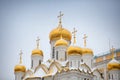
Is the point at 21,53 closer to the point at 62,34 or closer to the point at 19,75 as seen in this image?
the point at 19,75

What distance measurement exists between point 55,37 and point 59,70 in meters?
4.31

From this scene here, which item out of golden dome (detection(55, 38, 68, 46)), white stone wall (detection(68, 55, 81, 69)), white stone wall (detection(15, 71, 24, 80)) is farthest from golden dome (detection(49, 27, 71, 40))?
white stone wall (detection(15, 71, 24, 80))

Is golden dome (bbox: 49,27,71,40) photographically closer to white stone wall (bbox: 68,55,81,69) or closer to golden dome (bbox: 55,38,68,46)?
golden dome (bbox: 55,38,68,46)

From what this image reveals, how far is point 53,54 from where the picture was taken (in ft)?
Answer: 89.2

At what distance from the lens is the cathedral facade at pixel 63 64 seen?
2305cm

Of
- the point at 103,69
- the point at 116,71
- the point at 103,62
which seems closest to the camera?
the point at 116,71

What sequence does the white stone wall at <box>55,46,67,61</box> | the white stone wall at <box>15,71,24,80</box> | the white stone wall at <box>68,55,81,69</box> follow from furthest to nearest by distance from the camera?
the white stone wall at <box>15,71,24,80</box> → the white stone wall at <box>55,46,67,61</box> → the white stone wall at <box>68,55,81,69</box>

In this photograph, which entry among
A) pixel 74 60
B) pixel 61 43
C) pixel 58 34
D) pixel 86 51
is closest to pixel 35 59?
pixel 58 34

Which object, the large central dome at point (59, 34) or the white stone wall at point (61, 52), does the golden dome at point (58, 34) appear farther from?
the white stone wall at point (61, 52)

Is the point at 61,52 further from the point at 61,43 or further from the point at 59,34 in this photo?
the point at 59,34

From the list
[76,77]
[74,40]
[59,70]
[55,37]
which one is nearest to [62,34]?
[55,37]

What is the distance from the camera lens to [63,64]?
2478cm

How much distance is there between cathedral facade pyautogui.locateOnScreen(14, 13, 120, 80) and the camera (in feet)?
75.6

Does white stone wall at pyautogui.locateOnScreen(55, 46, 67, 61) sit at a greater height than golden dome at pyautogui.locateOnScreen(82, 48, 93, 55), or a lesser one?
lesser
